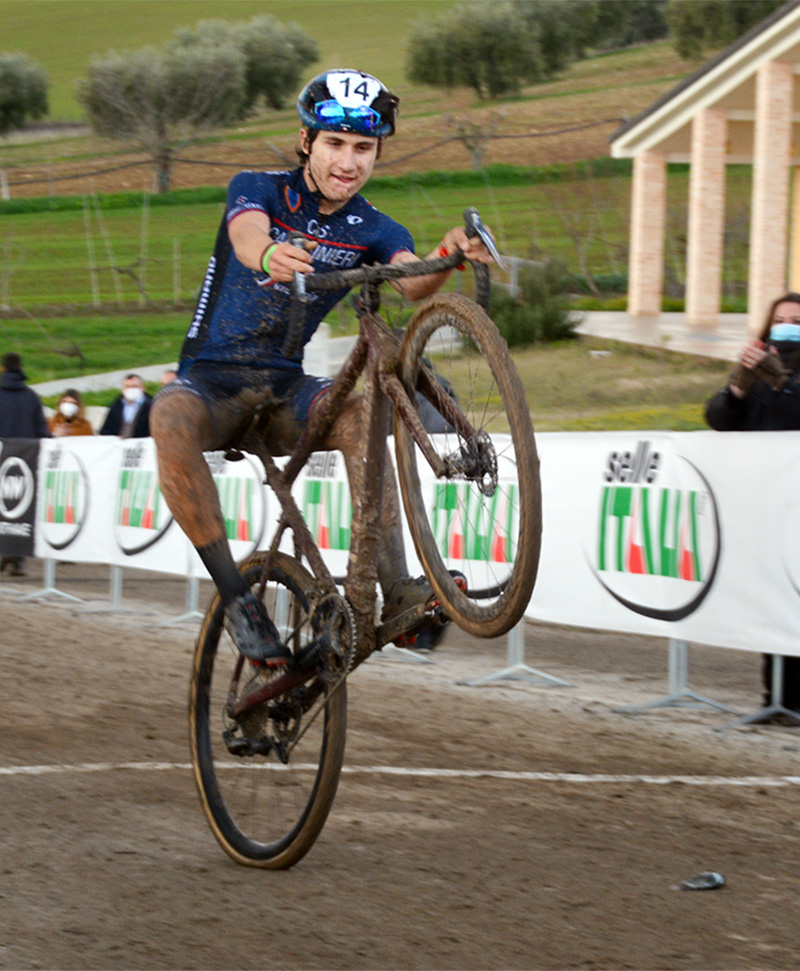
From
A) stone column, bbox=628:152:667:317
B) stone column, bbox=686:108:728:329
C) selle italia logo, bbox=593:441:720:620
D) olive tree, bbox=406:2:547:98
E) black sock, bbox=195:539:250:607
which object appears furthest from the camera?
olive tree, bbox=406:2:547:98

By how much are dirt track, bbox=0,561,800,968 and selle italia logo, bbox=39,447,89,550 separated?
4.57 metres

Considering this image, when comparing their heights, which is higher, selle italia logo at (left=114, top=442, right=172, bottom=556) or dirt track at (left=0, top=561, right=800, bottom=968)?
selle italia logo at (left=114, top=442, right=172, bottom=556)

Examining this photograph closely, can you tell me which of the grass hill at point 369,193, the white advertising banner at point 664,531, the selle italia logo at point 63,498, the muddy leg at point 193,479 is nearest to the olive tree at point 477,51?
the grass hill at point 369,193

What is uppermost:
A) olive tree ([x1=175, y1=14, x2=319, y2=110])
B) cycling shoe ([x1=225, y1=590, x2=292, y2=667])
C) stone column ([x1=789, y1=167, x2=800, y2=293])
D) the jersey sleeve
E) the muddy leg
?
olive tree ([x1=175, y1=14, x2=319, y2=110])

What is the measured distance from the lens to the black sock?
16.4ft

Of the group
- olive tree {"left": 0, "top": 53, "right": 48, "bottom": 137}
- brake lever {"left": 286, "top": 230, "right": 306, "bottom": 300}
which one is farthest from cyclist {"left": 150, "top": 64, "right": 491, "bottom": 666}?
olive tree {"left": 0, "top": 53, "right": 48, "bottom": 137}

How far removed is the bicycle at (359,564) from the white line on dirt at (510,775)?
101cm

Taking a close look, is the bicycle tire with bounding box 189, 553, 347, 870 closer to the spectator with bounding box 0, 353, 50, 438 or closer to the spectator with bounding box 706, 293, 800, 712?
the spectator with bounding box 706, 293, 800, 712

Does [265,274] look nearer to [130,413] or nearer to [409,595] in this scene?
[409,595]

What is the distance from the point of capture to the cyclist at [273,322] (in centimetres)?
464

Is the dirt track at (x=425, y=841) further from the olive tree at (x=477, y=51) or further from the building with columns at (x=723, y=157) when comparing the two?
the olive tree at (x=477, y=51)

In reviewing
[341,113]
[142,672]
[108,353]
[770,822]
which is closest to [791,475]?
[770,822]

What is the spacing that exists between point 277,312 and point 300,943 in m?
2.26

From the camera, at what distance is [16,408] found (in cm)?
1603
